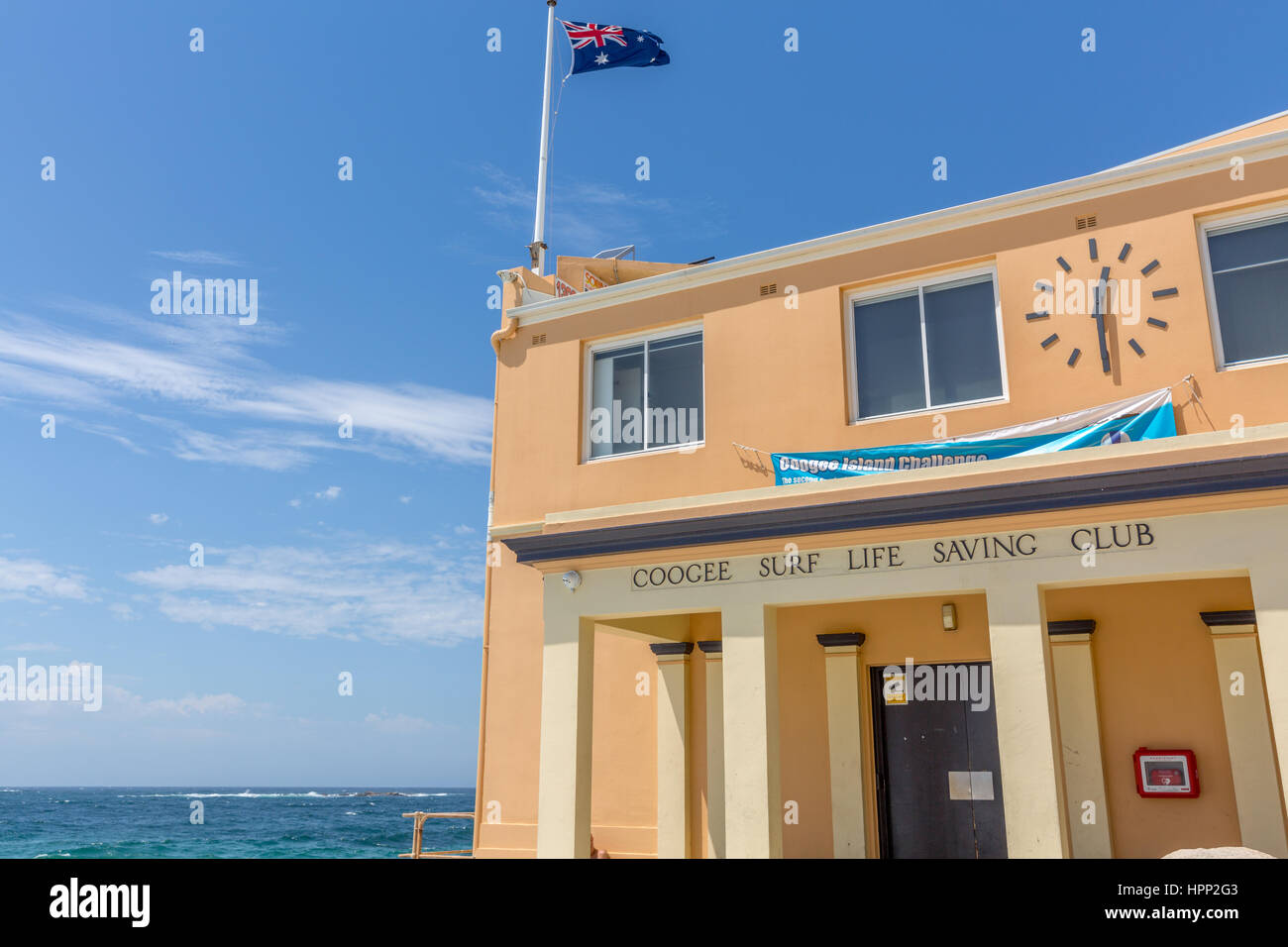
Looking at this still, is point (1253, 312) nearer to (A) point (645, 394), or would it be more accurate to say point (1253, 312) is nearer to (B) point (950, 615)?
(B) point (950, 615)

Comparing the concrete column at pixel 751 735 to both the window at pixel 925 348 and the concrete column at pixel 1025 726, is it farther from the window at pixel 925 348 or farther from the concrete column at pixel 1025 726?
the window at pixel 925 348

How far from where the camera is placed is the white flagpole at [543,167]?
1590 centimetres

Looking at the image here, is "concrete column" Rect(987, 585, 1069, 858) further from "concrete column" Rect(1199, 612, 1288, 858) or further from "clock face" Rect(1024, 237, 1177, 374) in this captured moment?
"clock face" Rect(1024, 237, 1177, 374)

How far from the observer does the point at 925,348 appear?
11.0 meters

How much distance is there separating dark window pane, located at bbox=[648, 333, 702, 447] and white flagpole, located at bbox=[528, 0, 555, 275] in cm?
377

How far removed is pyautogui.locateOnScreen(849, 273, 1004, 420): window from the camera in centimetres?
1070

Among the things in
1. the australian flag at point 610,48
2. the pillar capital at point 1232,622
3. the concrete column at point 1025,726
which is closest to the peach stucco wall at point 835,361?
the pillar capital at point 1232,622

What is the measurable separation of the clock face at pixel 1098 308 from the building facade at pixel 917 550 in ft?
0.11

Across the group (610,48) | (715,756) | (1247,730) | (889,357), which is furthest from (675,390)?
(610,48)

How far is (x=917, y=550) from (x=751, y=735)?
2.22 meters
